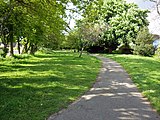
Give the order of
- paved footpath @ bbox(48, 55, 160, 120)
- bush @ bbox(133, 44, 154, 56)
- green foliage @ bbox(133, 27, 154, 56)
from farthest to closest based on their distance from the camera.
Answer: bush @ bbox(133, 44, 154, 56), green foliage @ bbox(133, 27, 154, 56), paved footpath @ bbox(48, 55, 160, 120)

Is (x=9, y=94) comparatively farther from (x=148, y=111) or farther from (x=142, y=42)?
(x=142, y=42)

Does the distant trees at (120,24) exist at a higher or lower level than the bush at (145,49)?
higher

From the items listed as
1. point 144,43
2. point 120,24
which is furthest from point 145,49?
point 120,24

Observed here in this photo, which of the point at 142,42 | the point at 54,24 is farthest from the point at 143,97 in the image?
the point at 142,42

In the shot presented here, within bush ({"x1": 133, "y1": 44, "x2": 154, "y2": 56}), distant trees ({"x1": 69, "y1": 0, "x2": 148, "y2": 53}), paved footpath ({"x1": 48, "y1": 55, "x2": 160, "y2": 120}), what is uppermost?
distant trees ({"x1": 69, "y1": 0, "x2": 148, "y2": 53})

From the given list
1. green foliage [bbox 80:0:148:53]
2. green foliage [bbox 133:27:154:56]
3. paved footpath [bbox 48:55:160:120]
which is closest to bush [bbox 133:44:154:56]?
green foliage [bbox 133:27:154:56]

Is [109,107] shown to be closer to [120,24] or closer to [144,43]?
[144,43]

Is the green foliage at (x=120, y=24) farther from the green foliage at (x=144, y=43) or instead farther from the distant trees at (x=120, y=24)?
the green foliage at (x=144, y=43)

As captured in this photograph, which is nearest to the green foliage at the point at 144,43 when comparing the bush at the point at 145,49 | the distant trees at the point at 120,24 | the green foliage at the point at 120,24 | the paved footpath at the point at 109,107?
the bush at the point at 145,49

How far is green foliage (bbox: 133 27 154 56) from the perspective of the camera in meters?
48.4

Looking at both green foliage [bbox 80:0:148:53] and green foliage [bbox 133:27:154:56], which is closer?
green foliage [bbox 133:27:154:56]

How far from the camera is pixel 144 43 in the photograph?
1912 inches

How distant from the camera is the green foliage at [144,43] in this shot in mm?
48375

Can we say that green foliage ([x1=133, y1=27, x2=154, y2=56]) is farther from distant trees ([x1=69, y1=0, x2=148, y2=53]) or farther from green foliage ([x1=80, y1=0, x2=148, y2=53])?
green foliage ([x1=80, y1=0, x2=148, y2=53])
